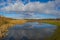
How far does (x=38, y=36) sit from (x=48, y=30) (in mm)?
143

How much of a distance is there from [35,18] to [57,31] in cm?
31

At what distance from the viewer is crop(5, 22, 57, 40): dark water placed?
1.68m

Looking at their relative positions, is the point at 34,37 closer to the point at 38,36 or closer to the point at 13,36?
the point at 38,36

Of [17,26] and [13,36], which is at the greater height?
[17,26]

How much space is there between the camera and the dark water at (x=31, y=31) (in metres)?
1.68

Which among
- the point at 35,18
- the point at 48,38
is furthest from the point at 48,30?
the point at 35,18

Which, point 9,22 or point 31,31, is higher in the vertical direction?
point 9,22

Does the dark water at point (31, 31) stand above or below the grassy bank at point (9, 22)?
below

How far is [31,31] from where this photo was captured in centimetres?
170

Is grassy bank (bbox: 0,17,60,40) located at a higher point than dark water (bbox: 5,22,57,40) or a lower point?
higher

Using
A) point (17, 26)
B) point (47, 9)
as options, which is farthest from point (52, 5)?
point (17, 26)

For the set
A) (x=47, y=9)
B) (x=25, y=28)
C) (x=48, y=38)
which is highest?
(x=47, y=9)

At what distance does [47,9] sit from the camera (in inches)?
67.4

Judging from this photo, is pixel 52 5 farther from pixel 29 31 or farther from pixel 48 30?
pixel 29 31
